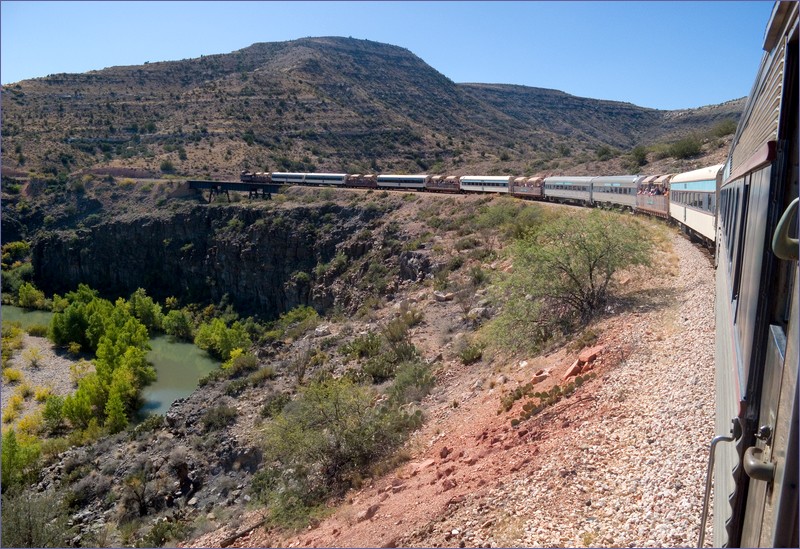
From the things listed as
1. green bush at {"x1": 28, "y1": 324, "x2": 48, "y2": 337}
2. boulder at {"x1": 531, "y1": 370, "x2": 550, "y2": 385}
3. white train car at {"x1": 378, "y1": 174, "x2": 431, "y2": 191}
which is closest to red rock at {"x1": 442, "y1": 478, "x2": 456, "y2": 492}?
boulder at {"x1": 531, "y1": 370, "x2": 550, "y2": 385}

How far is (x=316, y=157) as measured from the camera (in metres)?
70.1

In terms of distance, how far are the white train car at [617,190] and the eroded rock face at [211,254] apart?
1544 centimetres

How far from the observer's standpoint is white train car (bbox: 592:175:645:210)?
28364mm

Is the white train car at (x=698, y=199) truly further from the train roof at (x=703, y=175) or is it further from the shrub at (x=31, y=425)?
the shrub at (x=31, y=425)

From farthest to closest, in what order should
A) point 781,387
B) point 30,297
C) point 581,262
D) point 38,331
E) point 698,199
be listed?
point 30,297
point 38,331
point 698,199
point 581,262
point 781,387

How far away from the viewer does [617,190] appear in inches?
1176

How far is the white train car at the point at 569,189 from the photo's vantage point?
32.0m

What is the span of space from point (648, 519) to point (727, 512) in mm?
2733

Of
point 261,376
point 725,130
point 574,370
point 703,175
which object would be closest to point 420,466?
point 574,370

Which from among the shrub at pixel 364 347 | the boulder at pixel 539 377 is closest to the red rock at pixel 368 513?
the boulder at pixel 539 377

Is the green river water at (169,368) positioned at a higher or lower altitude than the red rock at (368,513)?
lower

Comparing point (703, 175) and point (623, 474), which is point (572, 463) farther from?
point (703, 175)

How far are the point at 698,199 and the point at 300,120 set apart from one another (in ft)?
217

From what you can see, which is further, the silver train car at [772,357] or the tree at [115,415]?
the tree at [115,415]
